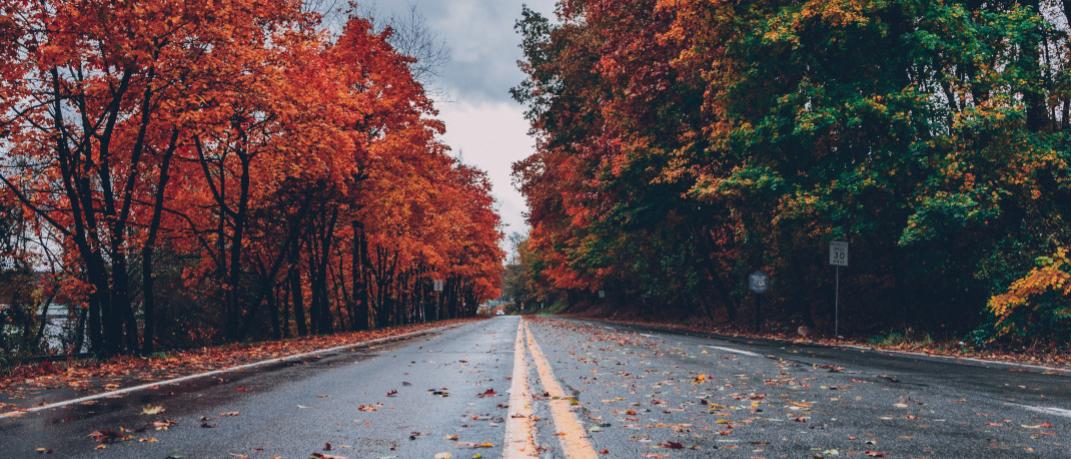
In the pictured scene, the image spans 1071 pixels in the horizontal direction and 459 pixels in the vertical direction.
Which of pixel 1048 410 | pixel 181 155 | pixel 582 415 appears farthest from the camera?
pixel 181 155

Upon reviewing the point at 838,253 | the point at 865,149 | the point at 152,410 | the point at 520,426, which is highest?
the point at 865,149

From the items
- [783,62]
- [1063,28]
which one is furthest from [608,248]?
[1063,28]

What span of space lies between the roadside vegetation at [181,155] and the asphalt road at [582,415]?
6.89 metres

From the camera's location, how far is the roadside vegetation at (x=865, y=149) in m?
14.9

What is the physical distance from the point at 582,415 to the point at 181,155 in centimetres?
1871

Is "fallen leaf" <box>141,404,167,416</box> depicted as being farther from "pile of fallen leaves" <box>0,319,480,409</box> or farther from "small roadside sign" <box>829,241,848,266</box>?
"small roadside sign" <box>829,241,848,266</box>

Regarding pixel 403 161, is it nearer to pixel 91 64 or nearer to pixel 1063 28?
pixel 91 64

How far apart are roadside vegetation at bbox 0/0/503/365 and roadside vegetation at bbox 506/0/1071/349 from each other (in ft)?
25.6

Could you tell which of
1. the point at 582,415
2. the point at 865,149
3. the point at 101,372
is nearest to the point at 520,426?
the point at 582,415

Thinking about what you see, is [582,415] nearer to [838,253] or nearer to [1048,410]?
[1048,410]

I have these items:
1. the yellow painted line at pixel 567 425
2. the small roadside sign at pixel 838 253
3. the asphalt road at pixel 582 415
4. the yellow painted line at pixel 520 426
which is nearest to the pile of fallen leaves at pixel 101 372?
the asphalt road at pixel 582 415

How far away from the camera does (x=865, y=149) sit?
18.0 m

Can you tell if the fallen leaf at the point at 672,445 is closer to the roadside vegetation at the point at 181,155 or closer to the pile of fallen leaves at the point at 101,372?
the pile of fallen leaves at the point at 101,372

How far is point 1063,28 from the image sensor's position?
16609 mm
